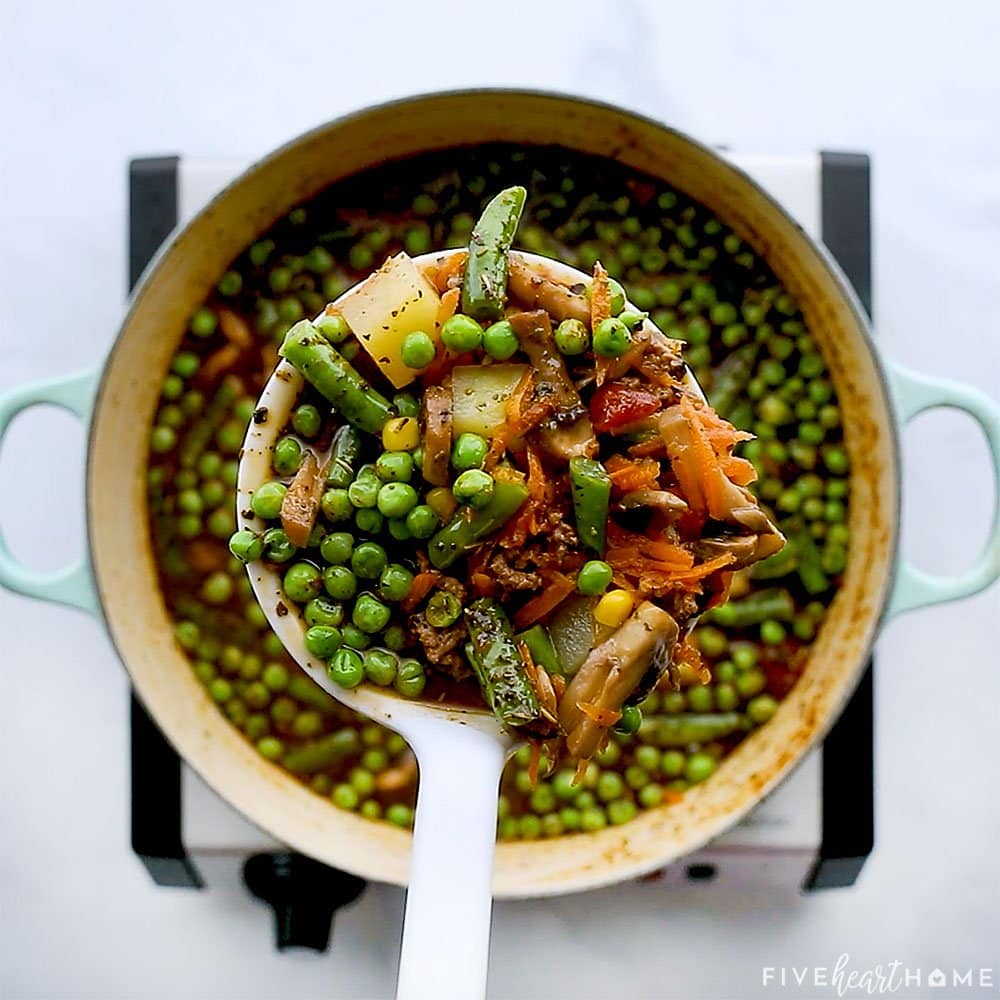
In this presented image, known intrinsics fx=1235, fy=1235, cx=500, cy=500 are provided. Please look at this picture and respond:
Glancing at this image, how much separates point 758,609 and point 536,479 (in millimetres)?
941

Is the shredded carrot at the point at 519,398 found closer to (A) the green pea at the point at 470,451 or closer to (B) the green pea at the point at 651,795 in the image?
(A) the green pea at the point at 470,451

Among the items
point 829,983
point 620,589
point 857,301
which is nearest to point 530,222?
point 857,301

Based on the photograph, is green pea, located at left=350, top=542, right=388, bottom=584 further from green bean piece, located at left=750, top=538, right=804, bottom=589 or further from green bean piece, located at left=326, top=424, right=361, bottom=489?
green bean piece, located at left=750, top=538, right=804, bottom=589

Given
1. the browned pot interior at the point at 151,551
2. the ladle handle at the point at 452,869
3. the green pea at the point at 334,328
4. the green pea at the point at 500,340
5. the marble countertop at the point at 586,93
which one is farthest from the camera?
the marble countertop at the point at 586,93

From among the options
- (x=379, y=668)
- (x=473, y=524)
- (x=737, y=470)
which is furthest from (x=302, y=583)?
(x=737, y=470)

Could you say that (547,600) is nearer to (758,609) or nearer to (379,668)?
(379,668)

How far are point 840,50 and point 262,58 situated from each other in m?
1.21

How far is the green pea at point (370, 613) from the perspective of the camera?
176 cm

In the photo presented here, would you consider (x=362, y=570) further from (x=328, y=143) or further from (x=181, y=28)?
(x=181, y=28)

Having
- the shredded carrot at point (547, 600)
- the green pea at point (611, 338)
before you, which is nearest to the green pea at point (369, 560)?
the shredded carrot at point (547, 600)

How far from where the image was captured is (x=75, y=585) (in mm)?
2264

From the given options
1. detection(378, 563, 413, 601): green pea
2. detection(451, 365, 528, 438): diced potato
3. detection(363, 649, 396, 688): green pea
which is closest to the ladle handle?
detection(363, 649, 396, 688): green pea

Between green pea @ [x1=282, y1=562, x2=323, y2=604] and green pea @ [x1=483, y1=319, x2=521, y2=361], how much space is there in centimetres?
42

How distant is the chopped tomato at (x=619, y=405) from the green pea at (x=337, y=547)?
0.40m
